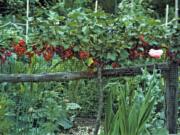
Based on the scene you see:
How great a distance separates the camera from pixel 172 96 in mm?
3555

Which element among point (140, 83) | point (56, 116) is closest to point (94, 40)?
point (140, 83)

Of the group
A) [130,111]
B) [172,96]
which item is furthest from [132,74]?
[130,111]

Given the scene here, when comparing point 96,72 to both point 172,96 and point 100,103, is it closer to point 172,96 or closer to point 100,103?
point 100,103

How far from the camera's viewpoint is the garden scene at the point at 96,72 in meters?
3.18

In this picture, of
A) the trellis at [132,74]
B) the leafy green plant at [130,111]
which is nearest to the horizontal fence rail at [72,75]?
the trellis at [132,74]

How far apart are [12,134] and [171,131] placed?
118 cm

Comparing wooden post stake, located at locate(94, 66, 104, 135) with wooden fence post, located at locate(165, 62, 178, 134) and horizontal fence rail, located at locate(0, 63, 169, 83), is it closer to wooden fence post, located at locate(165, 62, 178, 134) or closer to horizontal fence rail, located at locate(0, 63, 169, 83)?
horizontal fence rail, located at locate(0, 63, 169, 83)

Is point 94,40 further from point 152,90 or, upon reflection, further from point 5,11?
point 5,11

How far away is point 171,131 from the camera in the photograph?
140 inches

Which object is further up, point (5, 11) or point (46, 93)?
point (5, 11)

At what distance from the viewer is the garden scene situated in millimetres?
3178

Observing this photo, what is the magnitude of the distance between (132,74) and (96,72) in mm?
266

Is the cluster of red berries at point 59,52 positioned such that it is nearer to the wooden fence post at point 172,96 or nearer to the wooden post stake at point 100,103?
the wooden post stake at point 100,103

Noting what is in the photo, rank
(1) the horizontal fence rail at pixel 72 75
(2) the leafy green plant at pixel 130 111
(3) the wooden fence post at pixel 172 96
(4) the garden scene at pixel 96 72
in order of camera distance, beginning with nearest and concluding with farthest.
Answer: (2) the leafy green plant at pixel 130 111 → (4) the garden scene at pixel 96 72 → (1) the horizontal fence rail at pixel 72 75 → (3) the wooden fence post at pixel 172 96
